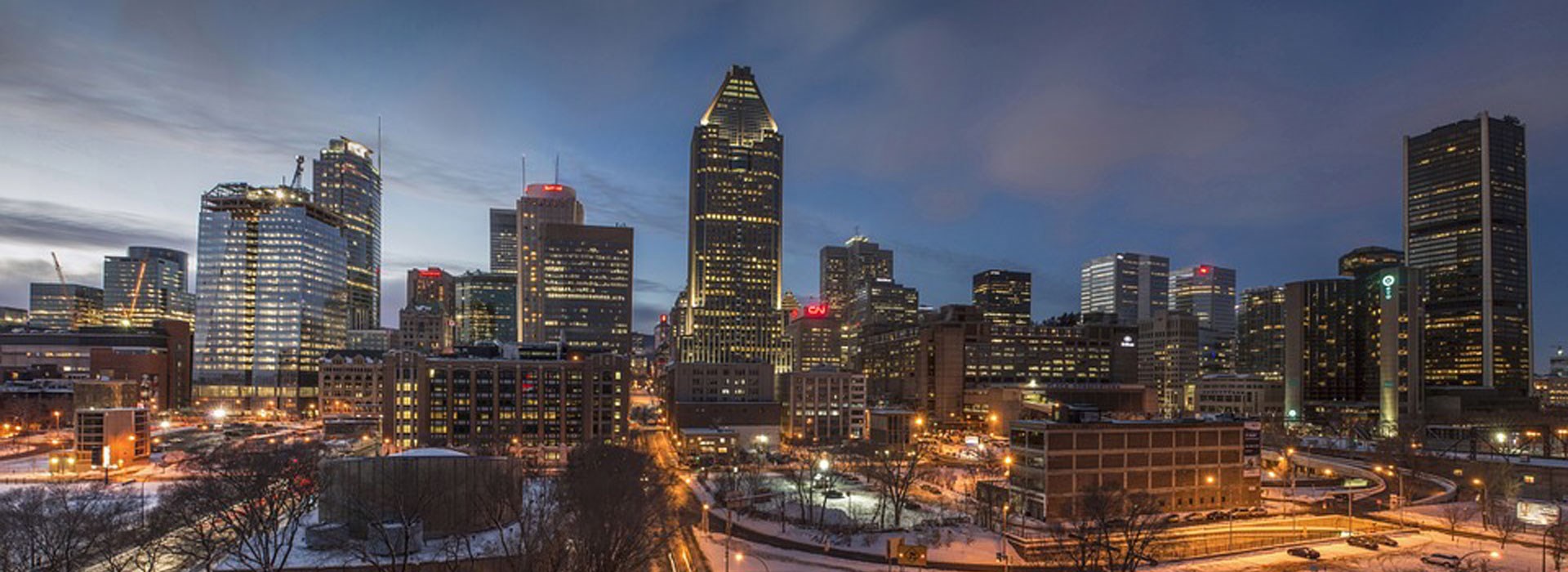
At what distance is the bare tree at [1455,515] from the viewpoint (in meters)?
73.3

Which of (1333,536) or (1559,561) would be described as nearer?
(1559,561)

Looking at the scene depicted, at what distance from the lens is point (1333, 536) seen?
7394 centimetres

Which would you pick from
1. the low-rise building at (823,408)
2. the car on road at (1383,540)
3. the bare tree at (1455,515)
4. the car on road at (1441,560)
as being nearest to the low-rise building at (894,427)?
the low-rise building at (823,408)

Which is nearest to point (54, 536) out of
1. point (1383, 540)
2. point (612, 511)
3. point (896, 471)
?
point (612, 511)

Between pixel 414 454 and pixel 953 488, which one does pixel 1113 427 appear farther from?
pixel 414 454

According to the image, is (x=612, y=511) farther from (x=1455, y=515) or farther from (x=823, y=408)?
(x=823, y=408)

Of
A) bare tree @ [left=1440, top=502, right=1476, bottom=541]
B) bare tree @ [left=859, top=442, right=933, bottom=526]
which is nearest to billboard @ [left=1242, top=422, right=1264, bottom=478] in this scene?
bare tree @ [left=1440, top=502, right=1476, bottom=541]

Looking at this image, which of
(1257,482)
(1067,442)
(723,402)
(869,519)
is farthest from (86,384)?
(1257,482)

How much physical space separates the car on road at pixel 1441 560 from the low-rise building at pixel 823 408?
9768 centimetres

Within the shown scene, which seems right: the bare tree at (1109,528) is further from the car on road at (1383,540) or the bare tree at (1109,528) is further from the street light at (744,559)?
the street light at (744,559)

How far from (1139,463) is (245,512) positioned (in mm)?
75704

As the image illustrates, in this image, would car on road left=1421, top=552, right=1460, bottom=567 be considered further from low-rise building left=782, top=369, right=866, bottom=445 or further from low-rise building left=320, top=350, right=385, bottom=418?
low-rise building left=320, top=350, right=385, bottom=418

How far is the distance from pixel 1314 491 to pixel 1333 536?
87.0 feet

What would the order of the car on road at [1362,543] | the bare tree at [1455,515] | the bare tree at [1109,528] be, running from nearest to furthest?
the bare tree at [1109,528], the car on road at [1362,543], the bare tree at [1455,515]
